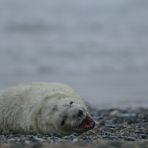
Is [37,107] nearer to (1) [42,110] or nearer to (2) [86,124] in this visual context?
(1) [42,110]

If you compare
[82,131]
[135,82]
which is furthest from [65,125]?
[135,82]

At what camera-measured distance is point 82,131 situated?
6.91m

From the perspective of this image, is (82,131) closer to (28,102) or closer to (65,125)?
(65,125)

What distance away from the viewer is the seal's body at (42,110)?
22.4 ft

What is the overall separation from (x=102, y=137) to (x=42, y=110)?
35.6 inches

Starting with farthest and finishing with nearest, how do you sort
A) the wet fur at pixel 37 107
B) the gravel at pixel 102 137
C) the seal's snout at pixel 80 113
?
the wet fur at pixel 37 107, the seal's snout at pixel 80 113, the gravel at pixel 102 137

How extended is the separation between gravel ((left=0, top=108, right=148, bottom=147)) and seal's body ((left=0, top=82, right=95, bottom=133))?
0.18m

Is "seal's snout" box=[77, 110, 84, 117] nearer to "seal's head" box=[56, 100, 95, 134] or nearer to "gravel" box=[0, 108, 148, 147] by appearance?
"seal's head" box=[56, 100, 95, 134]

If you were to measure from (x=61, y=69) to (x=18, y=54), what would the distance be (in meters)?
2.35

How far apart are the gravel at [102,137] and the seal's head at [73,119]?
10 cm

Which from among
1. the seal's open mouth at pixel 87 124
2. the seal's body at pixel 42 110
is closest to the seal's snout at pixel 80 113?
the seal's body at pixel 42 110

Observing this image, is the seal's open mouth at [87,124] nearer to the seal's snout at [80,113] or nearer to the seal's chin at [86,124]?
the seal's chin at [86,124]

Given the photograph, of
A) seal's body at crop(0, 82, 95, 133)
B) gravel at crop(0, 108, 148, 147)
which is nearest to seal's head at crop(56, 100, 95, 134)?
seal's body at crop(0, 82, 95, 133)

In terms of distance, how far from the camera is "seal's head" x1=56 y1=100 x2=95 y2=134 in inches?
266
